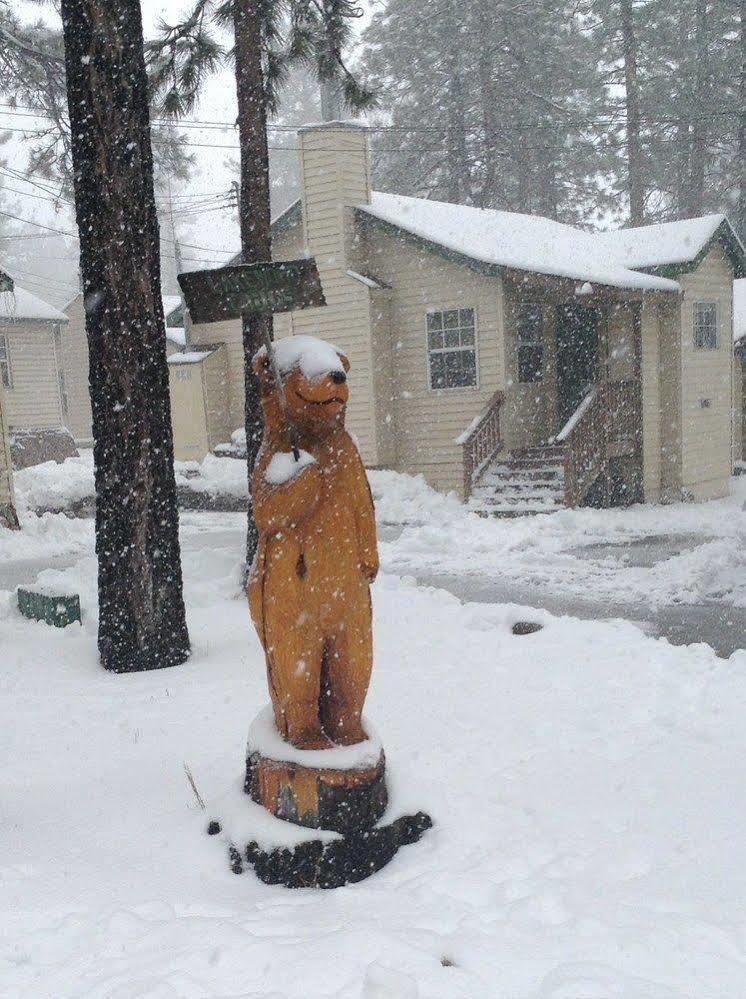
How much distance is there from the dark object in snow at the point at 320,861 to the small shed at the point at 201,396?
57.6 ft

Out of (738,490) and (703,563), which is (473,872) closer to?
(703,563)

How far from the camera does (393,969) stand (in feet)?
8.78

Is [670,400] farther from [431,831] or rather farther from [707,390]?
[431,831]

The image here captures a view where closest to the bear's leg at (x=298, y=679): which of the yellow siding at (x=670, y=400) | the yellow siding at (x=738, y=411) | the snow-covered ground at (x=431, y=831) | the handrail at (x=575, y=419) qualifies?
the snow-covered ground at (x=431, y=831)

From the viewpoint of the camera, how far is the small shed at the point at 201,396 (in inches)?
804

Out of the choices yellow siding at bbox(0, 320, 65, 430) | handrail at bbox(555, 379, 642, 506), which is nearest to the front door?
handrail at bbox(555, 379, 642, 506)

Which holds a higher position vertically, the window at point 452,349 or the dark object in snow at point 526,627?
the window at point 452,349

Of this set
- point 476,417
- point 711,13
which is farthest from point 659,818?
point 711,13

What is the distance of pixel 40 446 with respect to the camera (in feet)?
88.9

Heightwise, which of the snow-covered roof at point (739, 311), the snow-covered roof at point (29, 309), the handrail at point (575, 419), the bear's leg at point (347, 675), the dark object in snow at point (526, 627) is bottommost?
the dark object in snow at point (526, 627)

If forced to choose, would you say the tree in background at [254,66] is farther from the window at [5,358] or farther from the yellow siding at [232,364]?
the window at [5,358]

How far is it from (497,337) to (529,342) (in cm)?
129

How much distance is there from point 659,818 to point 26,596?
18.0ft

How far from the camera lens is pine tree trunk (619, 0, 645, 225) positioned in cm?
3016
